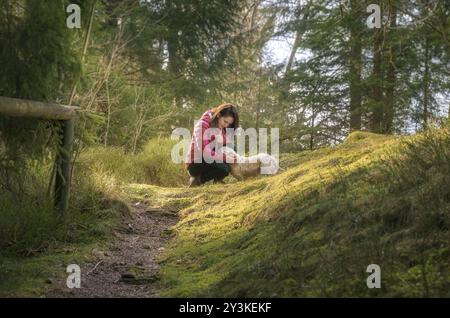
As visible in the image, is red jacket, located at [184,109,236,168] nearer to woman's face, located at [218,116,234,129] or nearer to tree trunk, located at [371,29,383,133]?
woman's face, located at [218,116,234,129]

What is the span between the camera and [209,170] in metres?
8.63

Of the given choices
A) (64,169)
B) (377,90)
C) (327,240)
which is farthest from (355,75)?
(327,240)

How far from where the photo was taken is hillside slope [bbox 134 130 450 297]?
290cm

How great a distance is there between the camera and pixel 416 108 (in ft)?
35.2

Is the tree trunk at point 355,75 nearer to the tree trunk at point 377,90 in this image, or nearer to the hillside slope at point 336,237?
the tree trunk at point 377,90

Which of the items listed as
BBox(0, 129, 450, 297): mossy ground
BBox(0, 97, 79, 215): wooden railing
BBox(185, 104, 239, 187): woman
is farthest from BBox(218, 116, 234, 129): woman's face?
BBox(0, 97, 79, 215): wooden railing

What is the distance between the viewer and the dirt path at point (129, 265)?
3.86 meters

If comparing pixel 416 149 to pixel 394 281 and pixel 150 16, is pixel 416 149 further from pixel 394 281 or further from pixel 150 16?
pixel 150 16

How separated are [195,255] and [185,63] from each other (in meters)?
9.38

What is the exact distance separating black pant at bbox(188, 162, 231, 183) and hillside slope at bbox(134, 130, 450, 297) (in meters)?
2.83

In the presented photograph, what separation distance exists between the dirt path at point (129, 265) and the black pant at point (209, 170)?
6.55 ft

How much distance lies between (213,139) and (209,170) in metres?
0.57

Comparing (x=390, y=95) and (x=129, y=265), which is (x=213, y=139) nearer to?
(x=129, y=265)
